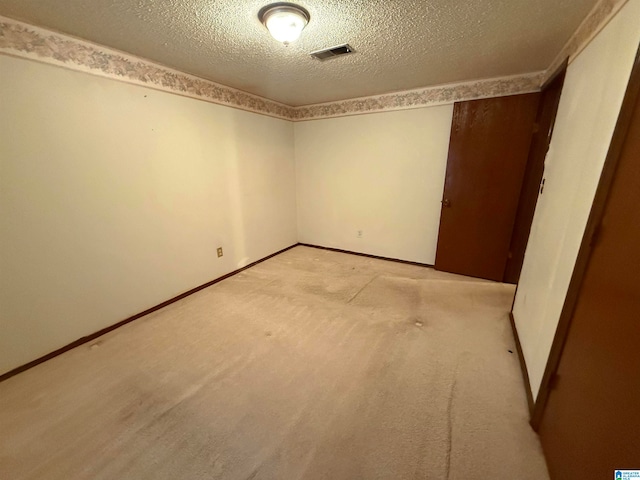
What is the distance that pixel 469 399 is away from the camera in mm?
1430

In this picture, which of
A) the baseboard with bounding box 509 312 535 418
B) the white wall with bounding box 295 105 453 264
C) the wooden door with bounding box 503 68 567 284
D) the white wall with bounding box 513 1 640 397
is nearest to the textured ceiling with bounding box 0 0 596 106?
the wooden door with bounding box 503 68 567 284

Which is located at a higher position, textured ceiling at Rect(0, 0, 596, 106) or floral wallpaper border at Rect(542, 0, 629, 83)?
textured ceiling at Rect(0, 0, 596, 106)

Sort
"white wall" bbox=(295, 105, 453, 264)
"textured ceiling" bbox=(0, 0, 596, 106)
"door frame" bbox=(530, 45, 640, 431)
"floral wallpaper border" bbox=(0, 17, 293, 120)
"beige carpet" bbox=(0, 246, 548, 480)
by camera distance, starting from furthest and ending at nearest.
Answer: "white wall" bbox=(295, 105, 453, 264), "floral wallpaper border" bbox=(0, 17, 293, 120), "textured ceiling" bbox=(0, 0, 596, 106), "beige carpet" bbox=(0, 246, 548, 480), "door frame" bbox=(530, 45, 640, 431)

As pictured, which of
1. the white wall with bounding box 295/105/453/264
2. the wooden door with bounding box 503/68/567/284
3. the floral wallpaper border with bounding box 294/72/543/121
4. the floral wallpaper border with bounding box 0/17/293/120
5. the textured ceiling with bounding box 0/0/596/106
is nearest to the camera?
the textured ceiling with bounding box 0/0/596/106

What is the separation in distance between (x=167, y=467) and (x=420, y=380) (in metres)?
1.40

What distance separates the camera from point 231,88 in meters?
2.74

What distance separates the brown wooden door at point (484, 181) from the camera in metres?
2.49

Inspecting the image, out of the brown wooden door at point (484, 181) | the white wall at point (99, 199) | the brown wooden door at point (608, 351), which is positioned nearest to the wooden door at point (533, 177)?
the brown wooden door at point (484, 181)

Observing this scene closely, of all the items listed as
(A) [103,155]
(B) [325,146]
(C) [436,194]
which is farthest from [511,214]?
(A) [103,155]

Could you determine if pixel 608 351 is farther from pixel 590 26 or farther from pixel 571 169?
pixel 590 26

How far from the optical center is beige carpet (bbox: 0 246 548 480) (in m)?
1.13

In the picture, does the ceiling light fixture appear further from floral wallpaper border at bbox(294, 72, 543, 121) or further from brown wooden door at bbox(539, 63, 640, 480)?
floral wallpaper border at bbox(294, 72, 543, 121)

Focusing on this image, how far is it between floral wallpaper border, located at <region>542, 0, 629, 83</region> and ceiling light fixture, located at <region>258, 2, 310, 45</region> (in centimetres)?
145

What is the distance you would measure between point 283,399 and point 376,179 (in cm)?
281
